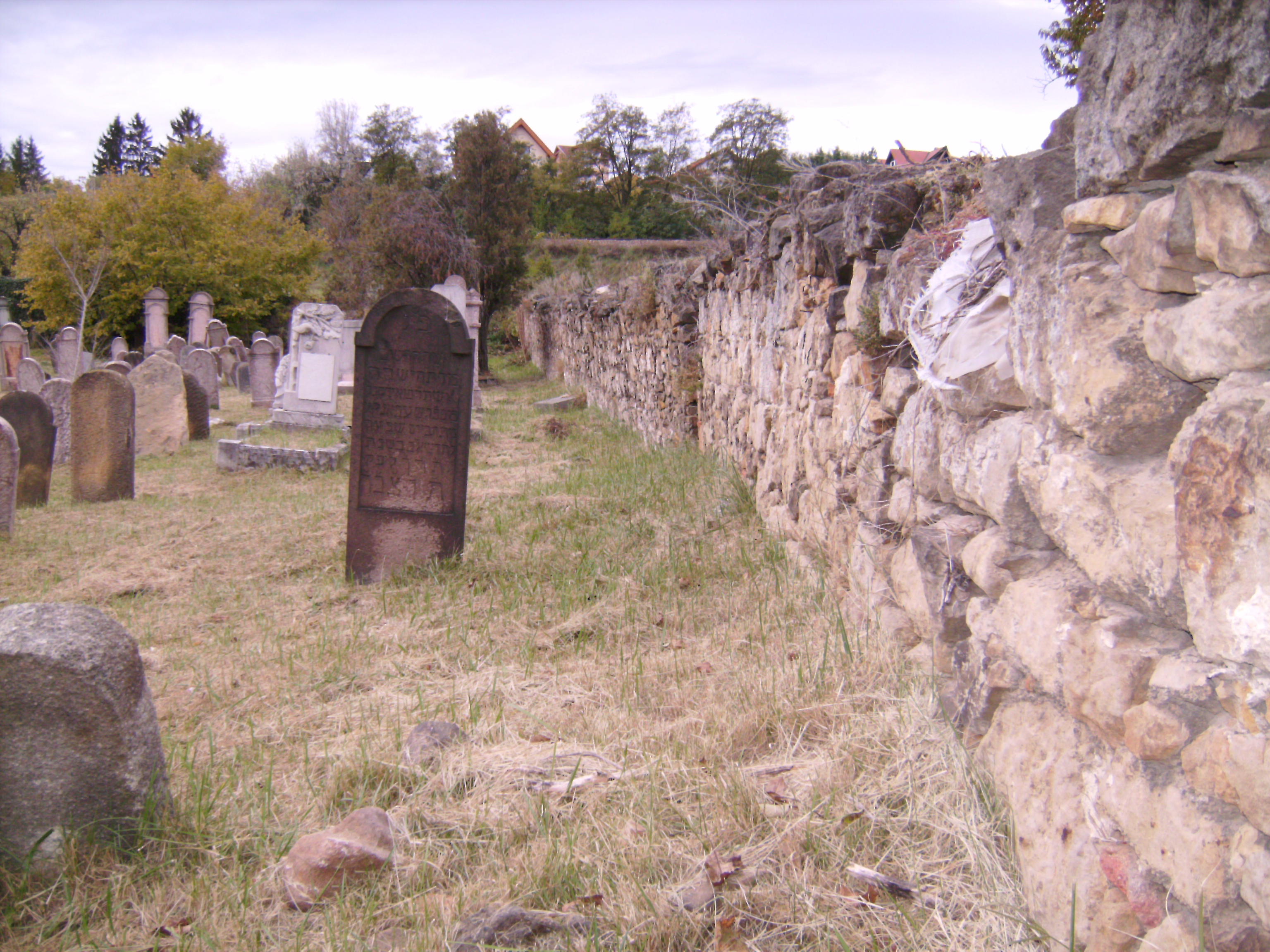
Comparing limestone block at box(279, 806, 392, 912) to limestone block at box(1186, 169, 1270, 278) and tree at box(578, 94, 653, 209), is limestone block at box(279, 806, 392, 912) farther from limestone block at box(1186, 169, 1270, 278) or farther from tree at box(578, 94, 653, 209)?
tree at box(578, 94, 653, 209)

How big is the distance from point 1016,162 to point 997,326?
0.42 metres

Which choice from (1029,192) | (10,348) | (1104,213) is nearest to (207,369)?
(10,348)

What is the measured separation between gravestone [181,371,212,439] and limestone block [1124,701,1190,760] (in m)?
11.6

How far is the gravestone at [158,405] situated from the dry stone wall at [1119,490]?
977 centimetres

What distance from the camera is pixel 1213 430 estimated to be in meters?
1.27

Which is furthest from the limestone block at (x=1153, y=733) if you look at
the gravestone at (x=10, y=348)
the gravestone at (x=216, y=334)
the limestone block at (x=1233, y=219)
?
the gravestone at (x=216, y=334)

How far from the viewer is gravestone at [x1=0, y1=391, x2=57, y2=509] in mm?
7039

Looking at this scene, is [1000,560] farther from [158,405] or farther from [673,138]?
[673,138]

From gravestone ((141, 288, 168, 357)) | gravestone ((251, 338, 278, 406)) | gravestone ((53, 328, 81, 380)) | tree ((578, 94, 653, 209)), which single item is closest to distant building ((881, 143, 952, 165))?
gravestone ((251, 338, 278, 406))

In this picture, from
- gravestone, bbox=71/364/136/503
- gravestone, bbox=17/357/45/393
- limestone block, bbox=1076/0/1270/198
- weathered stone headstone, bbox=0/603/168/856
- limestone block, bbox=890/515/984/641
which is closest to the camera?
limestone block, bbox=1076/0/1270/198

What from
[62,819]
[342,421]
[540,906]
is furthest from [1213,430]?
[342,421]

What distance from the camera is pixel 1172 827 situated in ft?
4.33

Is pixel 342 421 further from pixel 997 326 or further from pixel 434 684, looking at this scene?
pixel 997 326

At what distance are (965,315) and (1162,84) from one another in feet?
3.11
